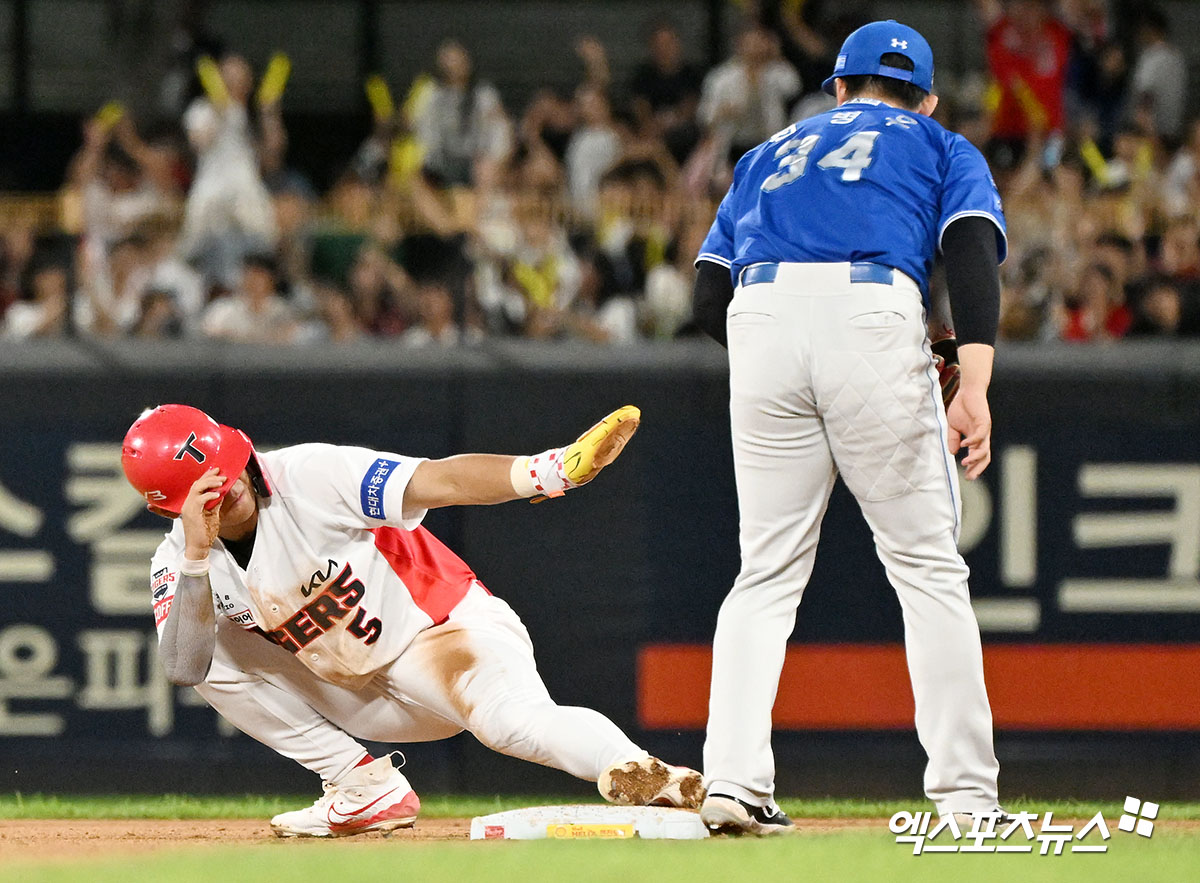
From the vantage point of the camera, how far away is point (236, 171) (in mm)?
10242

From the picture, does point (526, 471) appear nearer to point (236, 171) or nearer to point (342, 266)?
point (342, 266)

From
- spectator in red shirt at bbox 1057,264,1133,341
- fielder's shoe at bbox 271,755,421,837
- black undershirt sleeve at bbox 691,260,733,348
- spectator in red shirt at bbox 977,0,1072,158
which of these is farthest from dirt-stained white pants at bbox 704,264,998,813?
spectator in red shirt at bbox 977,0,1072,158

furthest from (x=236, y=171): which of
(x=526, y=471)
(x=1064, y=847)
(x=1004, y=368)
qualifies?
(x=1064, y=847)

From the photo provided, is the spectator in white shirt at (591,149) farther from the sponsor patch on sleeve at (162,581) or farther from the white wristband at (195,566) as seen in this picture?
the white wristband at (195,566)

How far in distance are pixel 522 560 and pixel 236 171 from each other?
177 inches

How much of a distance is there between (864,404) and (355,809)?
80.0 inches

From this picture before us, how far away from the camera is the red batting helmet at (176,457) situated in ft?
15.4

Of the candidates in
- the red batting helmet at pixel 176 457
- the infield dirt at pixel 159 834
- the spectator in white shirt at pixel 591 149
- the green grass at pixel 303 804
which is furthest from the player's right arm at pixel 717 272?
the spectator in white shirt at pixel 591 149

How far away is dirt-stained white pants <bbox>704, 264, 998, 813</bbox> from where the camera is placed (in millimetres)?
4250

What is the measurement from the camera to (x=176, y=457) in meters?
4.68

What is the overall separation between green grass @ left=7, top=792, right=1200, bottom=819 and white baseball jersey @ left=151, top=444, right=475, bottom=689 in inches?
52.3

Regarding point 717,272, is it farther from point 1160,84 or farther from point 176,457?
point 1160,84

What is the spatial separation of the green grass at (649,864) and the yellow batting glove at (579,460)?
91 cm

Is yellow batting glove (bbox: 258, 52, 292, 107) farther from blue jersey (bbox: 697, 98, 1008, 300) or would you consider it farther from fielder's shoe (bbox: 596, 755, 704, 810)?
→ fielder's shoe (bbox: 596, 755, 704, 810)
